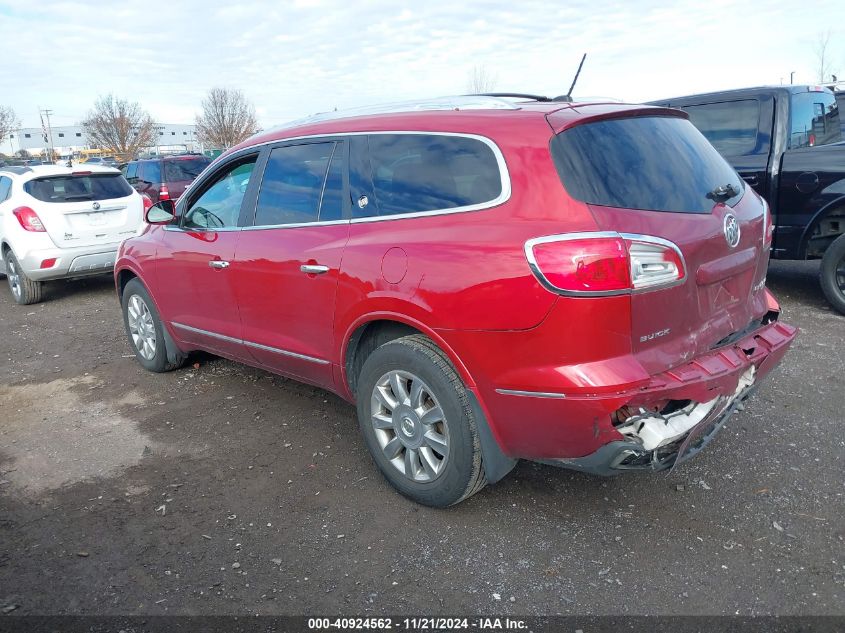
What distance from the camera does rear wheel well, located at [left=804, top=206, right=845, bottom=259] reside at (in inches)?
249

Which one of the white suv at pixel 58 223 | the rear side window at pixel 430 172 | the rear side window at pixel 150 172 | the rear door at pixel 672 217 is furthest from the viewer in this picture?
the rear side window at pixel 150 172

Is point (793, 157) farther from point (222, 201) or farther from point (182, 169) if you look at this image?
point (182, 169)

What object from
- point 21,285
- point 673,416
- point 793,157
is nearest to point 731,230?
point 673,416

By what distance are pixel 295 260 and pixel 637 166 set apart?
185cm

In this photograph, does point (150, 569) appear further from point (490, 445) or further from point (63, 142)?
point (63, 142)

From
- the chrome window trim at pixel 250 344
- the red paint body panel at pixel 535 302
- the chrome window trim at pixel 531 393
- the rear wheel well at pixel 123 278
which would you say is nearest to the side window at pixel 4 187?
the rear wheel well at pixel 123 278

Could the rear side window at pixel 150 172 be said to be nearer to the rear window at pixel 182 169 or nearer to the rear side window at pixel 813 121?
the rear window at pixel 182 169

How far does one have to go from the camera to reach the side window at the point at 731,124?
6.92 meters

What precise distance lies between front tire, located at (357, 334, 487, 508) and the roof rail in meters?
1.16

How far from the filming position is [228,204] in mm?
4527

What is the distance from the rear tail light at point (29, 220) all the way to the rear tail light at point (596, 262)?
298 inches

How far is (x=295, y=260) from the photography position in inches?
Result: 150

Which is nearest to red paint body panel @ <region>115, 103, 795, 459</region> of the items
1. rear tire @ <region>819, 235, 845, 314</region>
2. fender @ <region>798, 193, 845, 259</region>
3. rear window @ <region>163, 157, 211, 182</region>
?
rear tire @ <region>819, 235, 845, 314</region>

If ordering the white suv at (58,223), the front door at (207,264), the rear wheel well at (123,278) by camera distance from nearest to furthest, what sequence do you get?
1. the front door at (207,264)
2. the rear wheel well at (123,278)
3. the white suv at (58,223)
